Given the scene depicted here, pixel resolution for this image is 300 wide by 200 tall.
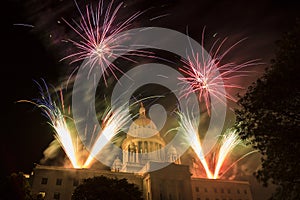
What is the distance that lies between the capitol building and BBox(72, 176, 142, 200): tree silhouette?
16.9 metres

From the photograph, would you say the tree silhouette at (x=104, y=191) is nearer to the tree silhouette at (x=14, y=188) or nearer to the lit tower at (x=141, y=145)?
the tree silhouette at (x=14, y=188)

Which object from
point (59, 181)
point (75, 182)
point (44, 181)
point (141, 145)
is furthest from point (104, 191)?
point (141, 145)

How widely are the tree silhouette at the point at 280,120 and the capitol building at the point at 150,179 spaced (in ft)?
126

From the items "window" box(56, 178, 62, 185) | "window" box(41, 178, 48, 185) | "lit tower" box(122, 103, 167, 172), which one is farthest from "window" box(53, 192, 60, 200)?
"lit tower" box(122, 103, 167, 172)

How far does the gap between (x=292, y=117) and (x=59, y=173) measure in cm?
4674

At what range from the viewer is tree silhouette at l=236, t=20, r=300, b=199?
16.5 meters

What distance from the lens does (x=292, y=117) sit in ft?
58.2

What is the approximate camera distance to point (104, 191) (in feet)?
109

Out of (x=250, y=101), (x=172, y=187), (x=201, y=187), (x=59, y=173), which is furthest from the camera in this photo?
(x=201, y=187)

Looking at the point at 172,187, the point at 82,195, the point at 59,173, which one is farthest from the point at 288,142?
the point at 59,173

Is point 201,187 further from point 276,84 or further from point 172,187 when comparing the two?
point 276,84

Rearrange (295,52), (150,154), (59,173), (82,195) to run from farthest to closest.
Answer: (150,154)
(59,173)
(82,195)
(295,52)

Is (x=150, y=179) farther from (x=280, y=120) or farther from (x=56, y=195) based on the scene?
(x=280, y=120)

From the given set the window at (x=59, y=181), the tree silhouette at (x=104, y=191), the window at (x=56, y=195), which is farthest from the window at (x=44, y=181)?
the tree silhouette at (x=104, y=191)
